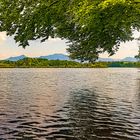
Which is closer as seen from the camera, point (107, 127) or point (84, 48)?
point (107, 127)

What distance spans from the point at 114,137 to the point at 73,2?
8.91 m

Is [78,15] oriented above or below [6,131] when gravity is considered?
above

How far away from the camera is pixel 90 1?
23.5m

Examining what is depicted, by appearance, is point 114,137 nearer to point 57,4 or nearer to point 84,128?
point 84,128

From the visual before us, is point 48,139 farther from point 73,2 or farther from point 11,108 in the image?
point 11,108

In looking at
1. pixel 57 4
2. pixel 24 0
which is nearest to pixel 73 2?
pixel 57 4

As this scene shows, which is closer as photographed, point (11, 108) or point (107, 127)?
point (107, 127)

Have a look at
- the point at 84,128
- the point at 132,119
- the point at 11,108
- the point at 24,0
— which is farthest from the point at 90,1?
the point at 11,108

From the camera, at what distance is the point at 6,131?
23125mm

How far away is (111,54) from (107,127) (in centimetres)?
1124

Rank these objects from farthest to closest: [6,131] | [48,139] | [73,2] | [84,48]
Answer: [84,48], [73,2], [6,131], [48,139]

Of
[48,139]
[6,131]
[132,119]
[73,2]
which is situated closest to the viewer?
[48,139]

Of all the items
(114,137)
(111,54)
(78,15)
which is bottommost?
(114,137)

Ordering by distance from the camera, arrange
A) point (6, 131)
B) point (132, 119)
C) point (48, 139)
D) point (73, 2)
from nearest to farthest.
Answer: point (48, 139), point (6, 131), point (73, 2), point (132, 119)
